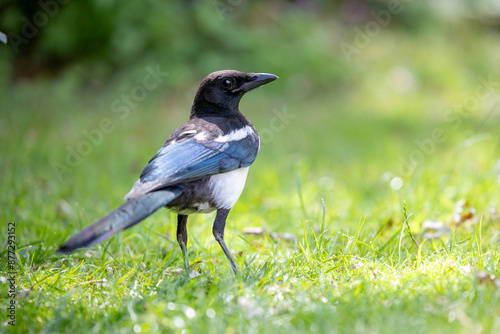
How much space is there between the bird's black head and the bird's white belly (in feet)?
1.52

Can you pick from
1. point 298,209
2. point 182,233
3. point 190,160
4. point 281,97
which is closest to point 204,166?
point 190,160

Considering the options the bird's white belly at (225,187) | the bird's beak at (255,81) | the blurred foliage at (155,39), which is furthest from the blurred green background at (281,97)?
the bird's beak at (255,81)

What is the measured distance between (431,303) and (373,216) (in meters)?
1.53

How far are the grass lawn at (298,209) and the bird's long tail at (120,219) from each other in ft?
1.06

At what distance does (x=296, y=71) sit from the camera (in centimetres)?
735

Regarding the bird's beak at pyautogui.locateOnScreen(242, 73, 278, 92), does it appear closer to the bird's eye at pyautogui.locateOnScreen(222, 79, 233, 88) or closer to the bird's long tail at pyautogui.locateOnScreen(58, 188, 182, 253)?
the bird's eye at pyautogui.locateOnScreen(222, 79, 233, 88)

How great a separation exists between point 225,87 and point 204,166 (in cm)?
65

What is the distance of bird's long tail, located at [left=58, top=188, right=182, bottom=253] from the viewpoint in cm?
216

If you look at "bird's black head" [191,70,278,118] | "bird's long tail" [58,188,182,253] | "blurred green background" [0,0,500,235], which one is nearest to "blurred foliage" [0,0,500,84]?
"blurred green background" [0,0,500,235]

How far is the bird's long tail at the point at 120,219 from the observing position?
216cm

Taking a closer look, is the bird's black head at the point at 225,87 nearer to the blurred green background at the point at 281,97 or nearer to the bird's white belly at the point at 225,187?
the bird's white belly at the point at 225,187

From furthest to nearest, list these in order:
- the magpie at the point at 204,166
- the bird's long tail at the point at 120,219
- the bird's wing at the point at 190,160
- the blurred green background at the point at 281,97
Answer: the blurred green background at the point at 281,97 < the bird's wing at the point at 190,160 < the magpie at the point at 204,166 < the bird's long tail at the point at 120,219

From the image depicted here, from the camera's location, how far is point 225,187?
2875mm

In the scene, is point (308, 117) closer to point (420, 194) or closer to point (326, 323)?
point (420, 194)
